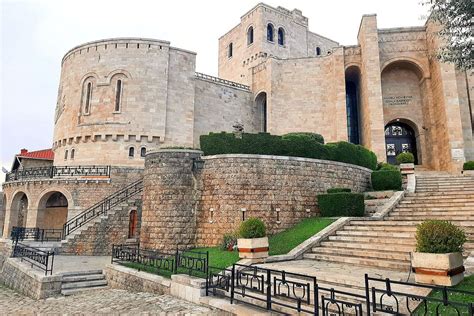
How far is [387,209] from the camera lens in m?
13.5

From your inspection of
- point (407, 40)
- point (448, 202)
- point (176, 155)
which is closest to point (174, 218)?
point (176, 155)

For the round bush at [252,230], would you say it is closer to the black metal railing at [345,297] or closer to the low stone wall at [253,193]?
the black metal railing at [345,297]

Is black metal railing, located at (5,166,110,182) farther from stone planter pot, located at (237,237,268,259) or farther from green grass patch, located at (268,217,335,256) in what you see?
stone planter pot, located at (237,237,268,259)

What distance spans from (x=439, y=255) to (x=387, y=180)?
1204 cm

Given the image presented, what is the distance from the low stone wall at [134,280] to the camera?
33.0 ft

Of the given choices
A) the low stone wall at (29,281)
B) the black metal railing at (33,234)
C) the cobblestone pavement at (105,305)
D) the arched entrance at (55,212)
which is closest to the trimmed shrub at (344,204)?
the cobblestone pavement at (105,305)

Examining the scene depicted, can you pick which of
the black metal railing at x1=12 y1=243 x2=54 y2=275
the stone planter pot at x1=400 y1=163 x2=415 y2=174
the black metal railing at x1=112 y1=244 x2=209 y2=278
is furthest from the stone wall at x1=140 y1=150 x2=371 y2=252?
the stone planter pot at x1=400 y1=163 x2=415 y2=174

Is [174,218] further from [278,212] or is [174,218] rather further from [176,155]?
[278,212]

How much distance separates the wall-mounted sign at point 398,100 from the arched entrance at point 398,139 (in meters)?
1.79

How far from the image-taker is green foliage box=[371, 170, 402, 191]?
57.4ft

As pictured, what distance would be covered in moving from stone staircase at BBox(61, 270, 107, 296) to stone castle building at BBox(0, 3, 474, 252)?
8766 mm

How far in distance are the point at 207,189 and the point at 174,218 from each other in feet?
6.57

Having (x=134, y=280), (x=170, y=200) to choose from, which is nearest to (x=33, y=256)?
(x=134, y=280)

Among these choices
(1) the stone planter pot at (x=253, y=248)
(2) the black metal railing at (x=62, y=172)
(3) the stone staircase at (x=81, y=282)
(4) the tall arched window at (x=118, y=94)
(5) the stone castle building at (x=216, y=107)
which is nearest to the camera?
(1) the stone planter pot at (x=253, y=248)
